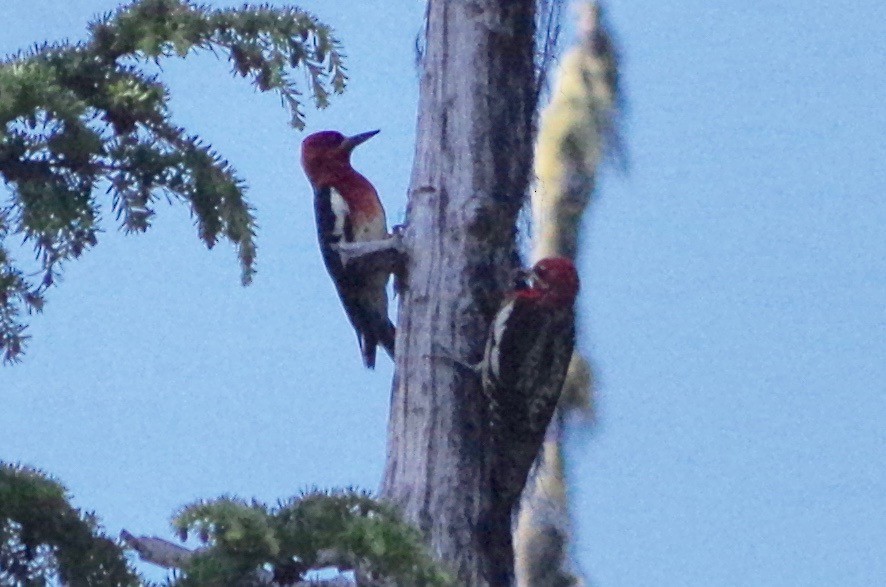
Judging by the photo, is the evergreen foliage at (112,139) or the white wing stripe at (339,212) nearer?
the evergreen foliage at (112,139)

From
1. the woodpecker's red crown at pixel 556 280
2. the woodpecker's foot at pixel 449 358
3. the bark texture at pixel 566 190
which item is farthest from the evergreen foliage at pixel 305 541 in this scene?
the bark texture at pixel 566 190

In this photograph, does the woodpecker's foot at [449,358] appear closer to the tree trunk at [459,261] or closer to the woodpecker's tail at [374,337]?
the tree trunk at [459,261]

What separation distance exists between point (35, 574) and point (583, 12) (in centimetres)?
475

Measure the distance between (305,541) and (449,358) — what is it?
6.22 feet

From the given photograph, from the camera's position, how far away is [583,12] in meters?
6.58

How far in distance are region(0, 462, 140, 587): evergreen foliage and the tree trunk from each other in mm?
1695

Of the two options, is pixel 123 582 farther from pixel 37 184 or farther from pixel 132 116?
pixel 132 116

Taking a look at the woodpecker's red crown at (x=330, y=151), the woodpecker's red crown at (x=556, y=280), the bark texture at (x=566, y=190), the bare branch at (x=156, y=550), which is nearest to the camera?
the bare branch at (x=156, y=550)

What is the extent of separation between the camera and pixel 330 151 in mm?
5230

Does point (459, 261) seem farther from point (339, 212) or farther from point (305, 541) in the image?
point (305, 541)

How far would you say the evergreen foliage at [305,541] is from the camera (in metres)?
2.28

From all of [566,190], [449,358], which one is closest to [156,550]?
[449,358]

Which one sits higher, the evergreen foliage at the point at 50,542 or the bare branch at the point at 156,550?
the bare branch at the point at 156,550

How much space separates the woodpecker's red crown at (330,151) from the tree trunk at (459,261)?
745mm
